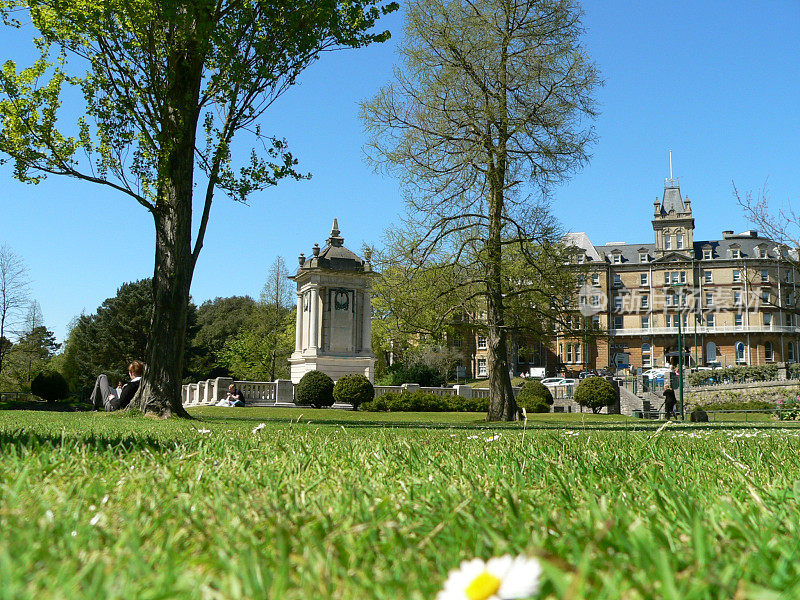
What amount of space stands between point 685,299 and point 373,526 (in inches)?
4181

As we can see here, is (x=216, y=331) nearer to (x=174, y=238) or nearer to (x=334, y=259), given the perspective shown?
(x=334, y=259)

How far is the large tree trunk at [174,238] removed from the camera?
17.5 m

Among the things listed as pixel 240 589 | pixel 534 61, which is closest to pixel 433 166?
pixel 534 61

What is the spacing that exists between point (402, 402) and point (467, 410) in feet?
12.6

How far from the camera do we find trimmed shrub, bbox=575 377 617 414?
42719 mm

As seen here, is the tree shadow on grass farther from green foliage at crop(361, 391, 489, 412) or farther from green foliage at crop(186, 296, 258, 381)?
green foliage at crop(186, 296, 258, 381)

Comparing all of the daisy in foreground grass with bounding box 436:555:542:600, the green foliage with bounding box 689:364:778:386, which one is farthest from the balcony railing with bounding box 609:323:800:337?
the daisy in foreground grass with bounding box 436:555:542:600

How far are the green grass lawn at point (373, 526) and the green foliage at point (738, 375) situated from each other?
59225mm

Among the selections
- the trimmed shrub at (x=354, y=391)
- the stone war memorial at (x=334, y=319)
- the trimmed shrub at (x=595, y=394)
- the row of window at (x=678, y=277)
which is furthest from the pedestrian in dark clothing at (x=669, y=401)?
the row of window at (x=678, y=277)

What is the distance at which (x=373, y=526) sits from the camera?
1776mm

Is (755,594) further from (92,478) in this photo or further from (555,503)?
(92,478)

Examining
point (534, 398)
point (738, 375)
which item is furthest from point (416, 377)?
point (738, 375)

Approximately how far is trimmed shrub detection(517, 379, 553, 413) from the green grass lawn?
37.0m

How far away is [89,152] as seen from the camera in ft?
58.5
